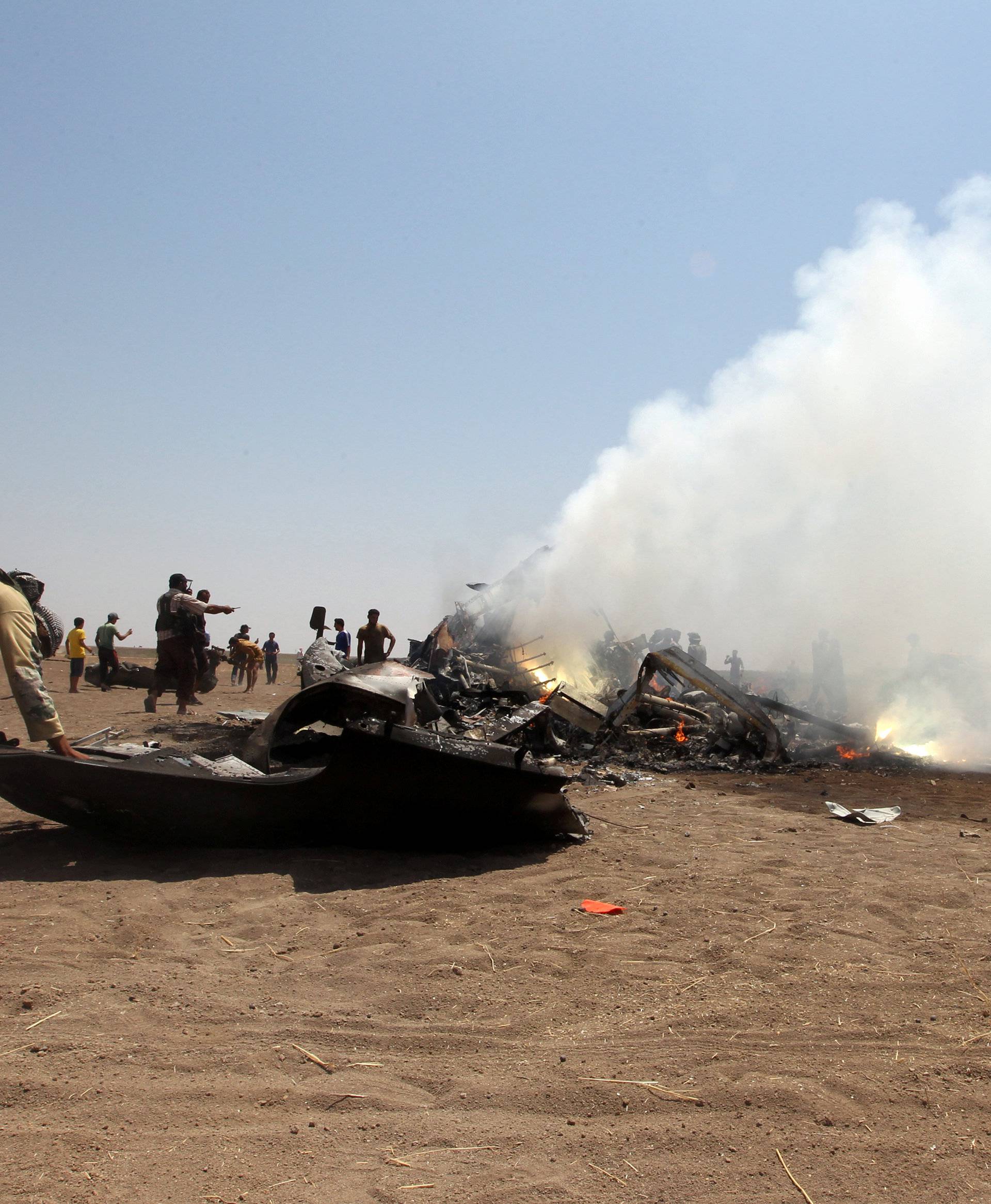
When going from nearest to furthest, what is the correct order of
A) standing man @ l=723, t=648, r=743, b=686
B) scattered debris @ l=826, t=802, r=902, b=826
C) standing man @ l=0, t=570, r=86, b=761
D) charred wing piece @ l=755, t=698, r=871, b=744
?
1. standing man @ l=0, t=570, r=86, b=761
2. scattered debris @ l=826, t=802, r=902, b=826
3. charred wing piece @ l=755, t=698, r=871, b=744
4. standing man @ l=723, t=648, r=743, b=686

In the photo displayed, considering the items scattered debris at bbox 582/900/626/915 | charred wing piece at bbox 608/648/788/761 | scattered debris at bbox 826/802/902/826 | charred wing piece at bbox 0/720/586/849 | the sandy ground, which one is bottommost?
the sandy ground

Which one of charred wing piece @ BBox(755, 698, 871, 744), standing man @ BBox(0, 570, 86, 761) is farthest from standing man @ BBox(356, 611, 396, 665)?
standing man @ BBox(0, 570, 86, 761)

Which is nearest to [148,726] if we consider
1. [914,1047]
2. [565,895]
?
[565,895]

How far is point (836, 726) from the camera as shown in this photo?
12.0 meters

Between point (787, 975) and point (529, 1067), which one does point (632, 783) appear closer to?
point (787, 975)

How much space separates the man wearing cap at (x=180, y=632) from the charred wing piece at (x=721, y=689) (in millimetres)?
5579

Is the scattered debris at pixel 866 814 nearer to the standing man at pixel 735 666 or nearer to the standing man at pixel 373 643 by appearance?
the standing man at pixel 373 643

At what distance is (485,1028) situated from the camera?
10.8 feet

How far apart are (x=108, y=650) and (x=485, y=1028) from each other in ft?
54.3

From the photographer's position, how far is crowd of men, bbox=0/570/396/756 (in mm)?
4730

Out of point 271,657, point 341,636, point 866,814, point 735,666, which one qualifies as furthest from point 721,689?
point 271,657

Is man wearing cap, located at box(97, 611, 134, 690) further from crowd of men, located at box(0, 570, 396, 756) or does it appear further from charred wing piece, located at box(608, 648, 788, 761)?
charred wing piece, located at box(608, 648, 788, 761)

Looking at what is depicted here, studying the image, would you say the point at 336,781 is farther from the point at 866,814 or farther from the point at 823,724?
the point at 823,724

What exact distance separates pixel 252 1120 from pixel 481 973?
1360 mm
